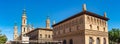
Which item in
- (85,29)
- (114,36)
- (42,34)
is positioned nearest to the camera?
(85,29)

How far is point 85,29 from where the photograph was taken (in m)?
45.2

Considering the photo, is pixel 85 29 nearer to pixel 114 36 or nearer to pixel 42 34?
pixel 42 34

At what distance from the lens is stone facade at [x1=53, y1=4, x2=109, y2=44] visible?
150 feet

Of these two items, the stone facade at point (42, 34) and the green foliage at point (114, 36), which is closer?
the stone facade at point (42, 34)

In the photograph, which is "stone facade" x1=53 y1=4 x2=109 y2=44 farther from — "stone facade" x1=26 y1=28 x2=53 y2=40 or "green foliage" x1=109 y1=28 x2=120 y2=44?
"green foliage" x1=109 y1=28 x2=120 y2=44

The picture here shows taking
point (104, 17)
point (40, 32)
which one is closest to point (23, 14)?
point (40, 32)

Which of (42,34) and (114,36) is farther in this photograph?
(114,36)

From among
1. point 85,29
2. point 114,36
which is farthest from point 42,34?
point 85,29

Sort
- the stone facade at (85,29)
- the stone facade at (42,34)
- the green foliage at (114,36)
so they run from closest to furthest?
the stone facade at (85,29) < the stone facade at (42,34) < the green foliage at (114,36)

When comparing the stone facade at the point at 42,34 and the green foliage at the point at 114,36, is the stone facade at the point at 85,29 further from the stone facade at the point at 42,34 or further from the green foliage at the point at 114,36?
the green foliage at the point at 114,36

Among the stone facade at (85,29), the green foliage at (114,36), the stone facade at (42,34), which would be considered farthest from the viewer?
the green foliage at (114,36)

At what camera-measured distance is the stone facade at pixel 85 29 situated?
45.8 m

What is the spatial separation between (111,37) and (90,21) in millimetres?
30841

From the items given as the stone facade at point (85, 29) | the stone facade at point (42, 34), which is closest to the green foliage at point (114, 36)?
the stone facade at point (42, 34)
